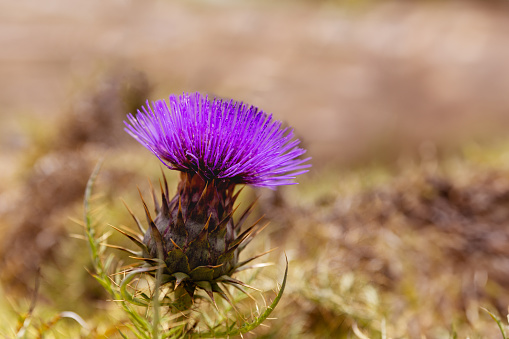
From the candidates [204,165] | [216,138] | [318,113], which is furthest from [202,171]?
[318,113]

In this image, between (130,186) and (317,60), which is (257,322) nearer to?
(130,186)

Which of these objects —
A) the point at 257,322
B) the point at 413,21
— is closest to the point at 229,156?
the point at 257,322

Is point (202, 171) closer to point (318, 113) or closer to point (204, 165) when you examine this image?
point (204, 165)

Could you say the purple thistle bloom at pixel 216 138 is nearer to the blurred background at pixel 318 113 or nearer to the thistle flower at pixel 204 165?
the thistle flower at pixel 204 165

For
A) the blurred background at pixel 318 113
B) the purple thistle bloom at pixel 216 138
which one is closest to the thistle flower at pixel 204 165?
the purple thistle bloom at pixel 216 138

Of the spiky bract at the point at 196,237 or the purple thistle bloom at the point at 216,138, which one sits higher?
the purple thistle bloom at the point at 216,138

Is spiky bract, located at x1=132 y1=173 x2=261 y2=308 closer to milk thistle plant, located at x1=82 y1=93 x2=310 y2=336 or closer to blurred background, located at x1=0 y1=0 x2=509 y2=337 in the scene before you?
milk thistle plant, located at x1=82 y1=93 x2=310 y2=336

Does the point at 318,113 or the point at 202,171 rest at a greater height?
the point at 202,171
